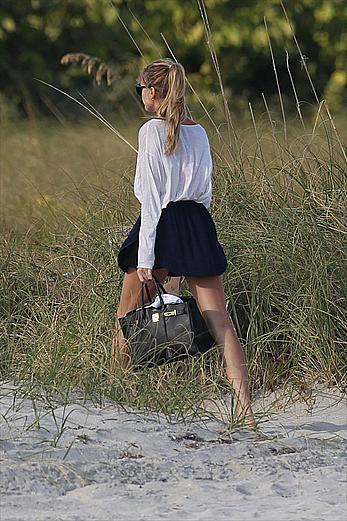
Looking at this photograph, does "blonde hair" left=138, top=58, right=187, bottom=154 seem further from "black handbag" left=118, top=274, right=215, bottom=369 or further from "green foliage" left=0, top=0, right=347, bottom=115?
"green foliage" left=0, top=0, right=347, bottom=115

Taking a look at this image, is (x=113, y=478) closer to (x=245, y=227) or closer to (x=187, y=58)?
(x=245, y=227)

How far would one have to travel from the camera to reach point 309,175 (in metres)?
5.29

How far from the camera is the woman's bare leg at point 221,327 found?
4.36 meters

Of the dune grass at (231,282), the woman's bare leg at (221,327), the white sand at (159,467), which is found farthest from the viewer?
the dune grass at (231,282)

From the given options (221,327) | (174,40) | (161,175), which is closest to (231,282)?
(221,327)

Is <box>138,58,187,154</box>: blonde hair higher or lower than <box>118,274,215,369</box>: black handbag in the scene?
higher

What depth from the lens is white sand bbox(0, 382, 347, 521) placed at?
11.4 feet

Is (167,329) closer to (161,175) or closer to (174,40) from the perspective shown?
(161,175)

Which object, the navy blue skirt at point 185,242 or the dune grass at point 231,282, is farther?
the dune grass at point 231,282

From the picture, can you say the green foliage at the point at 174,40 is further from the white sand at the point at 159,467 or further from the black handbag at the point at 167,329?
the white sand at the point at 159,467

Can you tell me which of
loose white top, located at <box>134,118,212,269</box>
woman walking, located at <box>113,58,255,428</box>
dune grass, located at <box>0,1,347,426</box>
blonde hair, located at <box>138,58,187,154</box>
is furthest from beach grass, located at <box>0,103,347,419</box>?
blonde hair, located at <box>138,58,187,154</box>

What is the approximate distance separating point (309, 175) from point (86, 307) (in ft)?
4.01

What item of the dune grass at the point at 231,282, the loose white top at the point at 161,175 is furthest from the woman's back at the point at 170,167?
the dune grass at the point at 231,282

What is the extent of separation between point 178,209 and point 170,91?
0.45 meters
